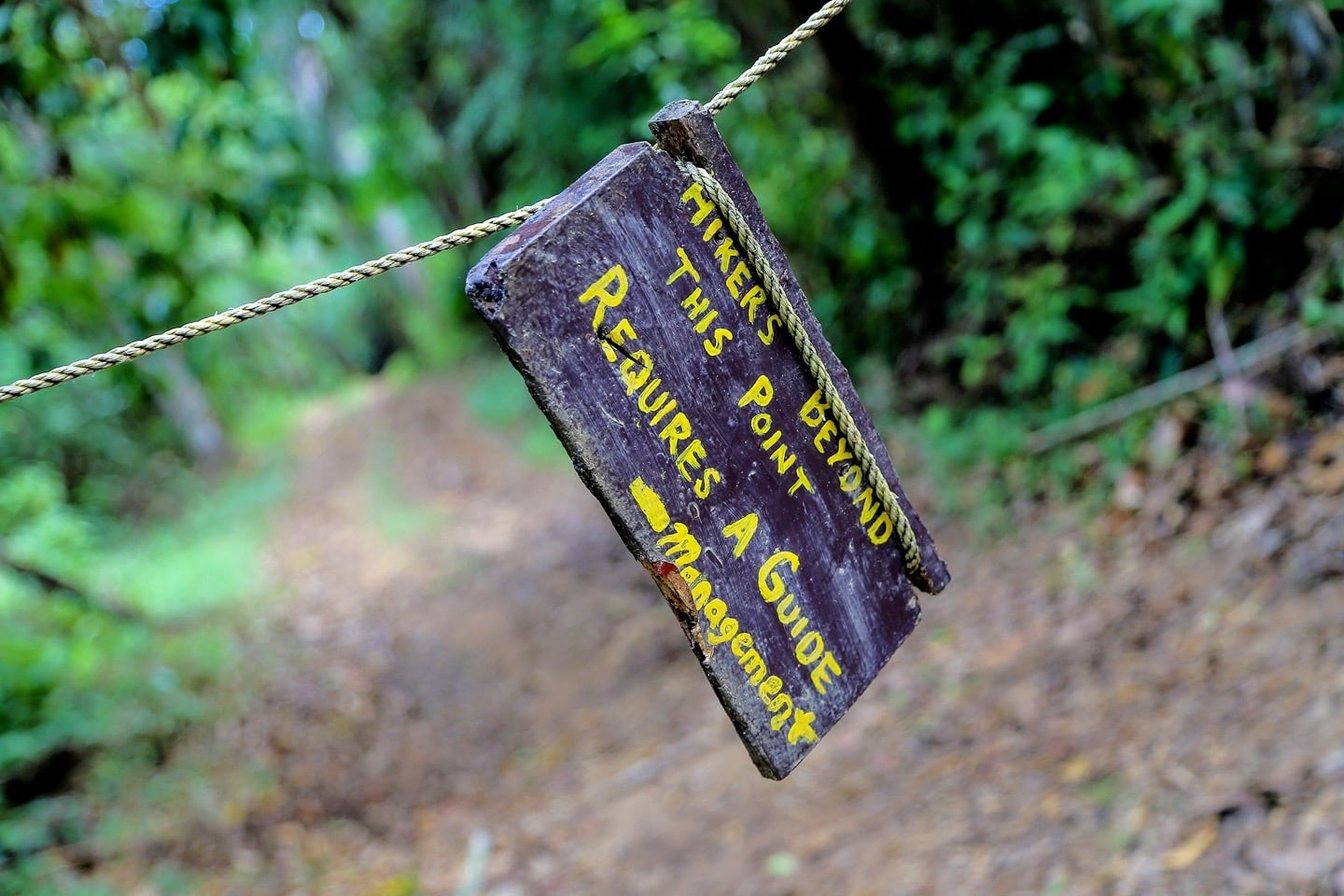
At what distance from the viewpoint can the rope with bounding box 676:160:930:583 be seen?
1.34m

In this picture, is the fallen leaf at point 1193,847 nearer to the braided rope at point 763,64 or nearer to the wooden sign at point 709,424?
the wooden sign at point 709,424

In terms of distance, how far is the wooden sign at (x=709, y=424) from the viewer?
1206 mm

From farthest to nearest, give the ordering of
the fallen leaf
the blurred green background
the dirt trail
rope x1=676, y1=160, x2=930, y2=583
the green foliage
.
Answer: the green foliage → the blurred green background → the dirt trail → the fallen leaf → rope x1=676, y1=160, x2=930, y2=583

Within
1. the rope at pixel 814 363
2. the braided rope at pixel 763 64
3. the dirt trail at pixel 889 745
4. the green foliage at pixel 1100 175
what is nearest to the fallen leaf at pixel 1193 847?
the dirt trail at pixel 889 745

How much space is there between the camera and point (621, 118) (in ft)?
24.9

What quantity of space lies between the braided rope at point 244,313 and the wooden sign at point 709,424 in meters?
0.07

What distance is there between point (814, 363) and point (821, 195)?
5.41 m

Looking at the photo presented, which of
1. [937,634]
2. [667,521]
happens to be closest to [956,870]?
[937,634]

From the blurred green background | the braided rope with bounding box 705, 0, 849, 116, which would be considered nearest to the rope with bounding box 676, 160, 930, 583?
the braided rope with bounding box 705, 0, 849, 116

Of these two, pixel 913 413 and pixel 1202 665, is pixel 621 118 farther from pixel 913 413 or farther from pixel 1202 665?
pixel 1202 665

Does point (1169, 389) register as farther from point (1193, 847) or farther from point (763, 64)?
point (763, 64)

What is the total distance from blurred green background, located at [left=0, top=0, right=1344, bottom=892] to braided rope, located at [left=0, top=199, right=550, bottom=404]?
2431 mm

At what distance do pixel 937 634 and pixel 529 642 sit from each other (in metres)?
3.27

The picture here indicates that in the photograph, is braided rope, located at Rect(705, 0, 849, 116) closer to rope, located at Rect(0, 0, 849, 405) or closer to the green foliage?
rope, located at Rect(0, 0, 849, 405)
